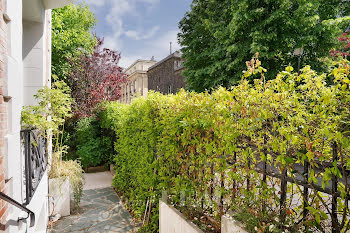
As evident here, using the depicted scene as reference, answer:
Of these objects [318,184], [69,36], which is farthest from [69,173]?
[69,36]

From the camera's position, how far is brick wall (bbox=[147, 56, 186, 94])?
860 inches

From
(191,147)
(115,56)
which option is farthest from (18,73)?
(115,56)

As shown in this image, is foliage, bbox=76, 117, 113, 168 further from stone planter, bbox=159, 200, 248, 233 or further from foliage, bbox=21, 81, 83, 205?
stone planter, bbox=159, 200, 248, 233

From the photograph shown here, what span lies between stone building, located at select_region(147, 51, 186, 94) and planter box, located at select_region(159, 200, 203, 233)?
699 inches

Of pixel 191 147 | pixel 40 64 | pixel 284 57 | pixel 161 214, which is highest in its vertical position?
→ pixel 284 57

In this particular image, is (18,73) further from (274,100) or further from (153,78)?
(153,78)

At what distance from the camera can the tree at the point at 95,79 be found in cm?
877

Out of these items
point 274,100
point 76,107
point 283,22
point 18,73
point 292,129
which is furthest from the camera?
point 283,22

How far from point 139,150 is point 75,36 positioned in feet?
32.6

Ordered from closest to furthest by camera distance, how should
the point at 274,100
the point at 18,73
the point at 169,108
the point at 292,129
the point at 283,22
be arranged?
1. the point at 292,129
2. the point at 274,100
3. the point at 18,73
4. the point at 169,108
5. the point at 283,22

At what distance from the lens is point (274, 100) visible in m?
1.63

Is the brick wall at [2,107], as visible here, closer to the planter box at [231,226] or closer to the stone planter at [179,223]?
the stone planter at [179,223]

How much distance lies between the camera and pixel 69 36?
1113 centimetres

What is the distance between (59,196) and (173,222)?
3019mm
